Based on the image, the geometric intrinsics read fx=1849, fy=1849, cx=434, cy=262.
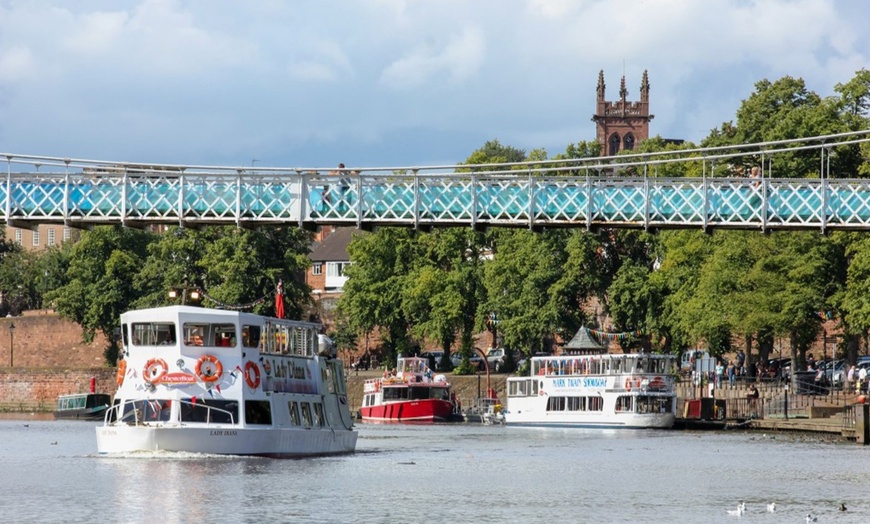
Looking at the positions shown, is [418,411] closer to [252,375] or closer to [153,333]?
[252,375]

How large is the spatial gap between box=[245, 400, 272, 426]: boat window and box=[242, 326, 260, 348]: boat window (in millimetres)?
1895

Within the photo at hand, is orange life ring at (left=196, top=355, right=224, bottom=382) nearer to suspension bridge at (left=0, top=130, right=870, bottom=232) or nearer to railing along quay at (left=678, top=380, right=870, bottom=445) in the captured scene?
suspension bridge at (left=0, top=130, right=870, bottom=232)

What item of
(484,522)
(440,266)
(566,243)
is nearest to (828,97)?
(566,243)

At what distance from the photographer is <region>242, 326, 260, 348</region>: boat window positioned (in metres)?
61.4

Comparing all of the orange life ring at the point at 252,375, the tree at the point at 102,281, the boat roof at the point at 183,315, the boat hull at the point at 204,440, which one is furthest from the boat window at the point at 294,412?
the tree at the point at 102,281

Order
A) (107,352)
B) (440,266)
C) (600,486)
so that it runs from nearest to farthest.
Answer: (600,486) < (440,266) < (107,352)

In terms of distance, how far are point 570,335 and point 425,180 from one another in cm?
4889

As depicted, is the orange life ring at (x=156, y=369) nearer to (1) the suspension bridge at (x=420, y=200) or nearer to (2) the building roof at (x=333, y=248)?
(1) the suspension bridge at (x=420, y=200)

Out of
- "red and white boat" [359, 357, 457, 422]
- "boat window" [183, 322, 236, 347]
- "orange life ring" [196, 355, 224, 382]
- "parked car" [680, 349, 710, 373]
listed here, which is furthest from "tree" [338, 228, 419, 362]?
"orange life ring" [196, 355, 224, 382]

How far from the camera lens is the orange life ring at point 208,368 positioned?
60.2 m

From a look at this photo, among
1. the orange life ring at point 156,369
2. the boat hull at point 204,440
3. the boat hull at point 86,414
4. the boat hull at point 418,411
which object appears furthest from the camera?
the boat hull at point 86,414

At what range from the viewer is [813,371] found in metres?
100

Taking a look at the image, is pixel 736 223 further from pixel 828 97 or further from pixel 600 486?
pixel 828 97

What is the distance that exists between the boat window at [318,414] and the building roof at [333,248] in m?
107
